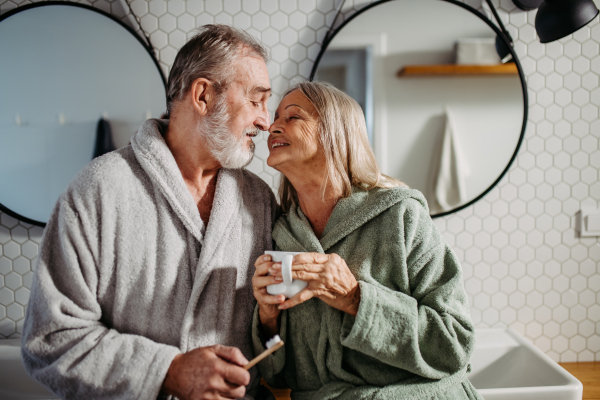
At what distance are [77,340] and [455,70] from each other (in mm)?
1440

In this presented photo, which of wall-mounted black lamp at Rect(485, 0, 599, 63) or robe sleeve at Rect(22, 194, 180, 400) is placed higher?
wall-mounted black lamp at Rect(485, 0, 599, 63)

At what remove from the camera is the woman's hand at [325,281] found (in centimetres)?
80

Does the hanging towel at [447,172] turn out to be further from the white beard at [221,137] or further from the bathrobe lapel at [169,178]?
the bathrobe lapel at [169,178]

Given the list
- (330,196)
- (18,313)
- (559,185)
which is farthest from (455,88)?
(18,313)

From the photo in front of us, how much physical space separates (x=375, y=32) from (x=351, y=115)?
528mm

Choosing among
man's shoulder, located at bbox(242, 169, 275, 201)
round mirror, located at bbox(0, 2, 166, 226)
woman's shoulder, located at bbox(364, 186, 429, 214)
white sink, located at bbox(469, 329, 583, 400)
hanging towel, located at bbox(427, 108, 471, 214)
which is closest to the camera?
woman's shoulder, located at bbox(364, 186, 429, 214)

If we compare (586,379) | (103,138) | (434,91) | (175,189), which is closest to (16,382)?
(103,138)

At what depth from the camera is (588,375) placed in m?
1.44

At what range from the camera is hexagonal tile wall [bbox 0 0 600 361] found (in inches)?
55.5

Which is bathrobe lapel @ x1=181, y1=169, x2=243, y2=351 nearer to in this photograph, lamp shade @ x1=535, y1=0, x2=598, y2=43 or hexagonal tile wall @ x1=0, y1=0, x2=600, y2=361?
hexagonal tile wall @ x1=0, y1=0, x2=600, y2=361

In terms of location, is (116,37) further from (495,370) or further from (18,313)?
(495,370)

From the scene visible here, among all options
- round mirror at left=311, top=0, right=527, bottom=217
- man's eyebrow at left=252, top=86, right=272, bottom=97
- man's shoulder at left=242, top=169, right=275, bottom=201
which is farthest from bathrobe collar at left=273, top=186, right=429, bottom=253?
round mirror at left=311, top=0, right=527, bottom=217

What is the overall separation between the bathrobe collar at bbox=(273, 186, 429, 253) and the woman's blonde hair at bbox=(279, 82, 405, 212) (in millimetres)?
37

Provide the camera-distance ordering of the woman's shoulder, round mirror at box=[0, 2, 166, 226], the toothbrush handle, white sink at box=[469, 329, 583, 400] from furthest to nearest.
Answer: round mirror at box=[0, 2, 166, 226], white sink at box=[469, 329, 583, 400], the woman's shoulder, the toothbrush handle
